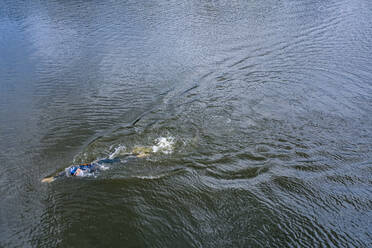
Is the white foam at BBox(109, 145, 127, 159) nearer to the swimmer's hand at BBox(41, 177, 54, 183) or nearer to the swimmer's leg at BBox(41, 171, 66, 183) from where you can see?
the swimmer's leg at BBox(41, 171, 66, 183)

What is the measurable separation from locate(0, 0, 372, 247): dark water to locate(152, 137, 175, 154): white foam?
13 cm

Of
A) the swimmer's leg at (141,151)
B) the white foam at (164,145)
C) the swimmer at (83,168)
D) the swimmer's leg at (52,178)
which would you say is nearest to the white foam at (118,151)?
the swimmer at (83,168)

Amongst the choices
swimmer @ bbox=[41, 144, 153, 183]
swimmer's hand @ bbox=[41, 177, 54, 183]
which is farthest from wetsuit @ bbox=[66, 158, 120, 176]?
swimmer's hand @ bbox=[41, 177, 54, 183]

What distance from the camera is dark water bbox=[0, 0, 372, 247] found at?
675 centimetres

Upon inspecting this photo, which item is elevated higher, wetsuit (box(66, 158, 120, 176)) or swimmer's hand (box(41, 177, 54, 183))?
wetsuit (box(66, 158, 120, 176))

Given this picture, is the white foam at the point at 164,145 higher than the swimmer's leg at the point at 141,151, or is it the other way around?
the white foam at the point at 164,145

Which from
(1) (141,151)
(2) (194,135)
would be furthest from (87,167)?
(2) (194,135)

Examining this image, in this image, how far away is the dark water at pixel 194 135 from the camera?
6746 mm

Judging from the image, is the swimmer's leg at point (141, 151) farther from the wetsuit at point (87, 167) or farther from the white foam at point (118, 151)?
the wetsuit at point (87, 167)

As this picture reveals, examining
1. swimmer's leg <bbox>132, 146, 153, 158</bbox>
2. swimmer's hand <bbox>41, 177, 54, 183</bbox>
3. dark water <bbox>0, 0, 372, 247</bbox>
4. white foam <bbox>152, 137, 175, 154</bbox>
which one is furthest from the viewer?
white foam <bbox>152, 137, 175, 154</bbox>

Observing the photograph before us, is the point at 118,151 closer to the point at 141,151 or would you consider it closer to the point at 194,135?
the point at 141,151

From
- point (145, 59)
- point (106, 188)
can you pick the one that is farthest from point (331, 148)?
point (145, 59)

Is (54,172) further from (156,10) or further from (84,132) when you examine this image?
(156,10)

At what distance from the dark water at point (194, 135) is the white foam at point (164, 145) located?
5.3 inches
